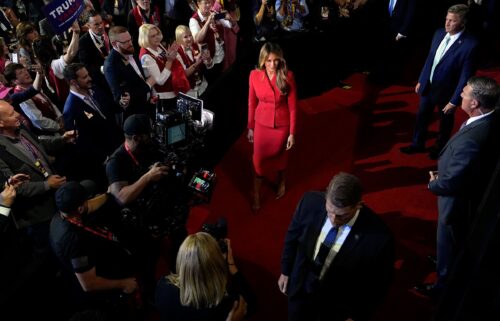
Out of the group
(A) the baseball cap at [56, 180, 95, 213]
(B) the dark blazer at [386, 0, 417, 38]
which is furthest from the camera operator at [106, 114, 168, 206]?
(B) the dark blazer at [386, 0, 417, 38]

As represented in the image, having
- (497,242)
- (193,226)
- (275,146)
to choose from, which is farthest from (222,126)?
(497,242)

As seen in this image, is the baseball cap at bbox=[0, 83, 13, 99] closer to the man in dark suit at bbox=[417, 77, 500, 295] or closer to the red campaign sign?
the red campaign sign

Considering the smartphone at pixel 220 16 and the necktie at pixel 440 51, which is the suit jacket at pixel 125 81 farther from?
the necktie at pixel 440 51

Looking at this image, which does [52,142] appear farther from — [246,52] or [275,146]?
[246,52]

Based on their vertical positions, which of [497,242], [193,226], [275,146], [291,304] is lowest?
[193,226]

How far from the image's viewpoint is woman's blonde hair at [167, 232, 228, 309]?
1954mm

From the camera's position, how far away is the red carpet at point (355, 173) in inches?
139

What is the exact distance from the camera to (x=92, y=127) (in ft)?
12.3

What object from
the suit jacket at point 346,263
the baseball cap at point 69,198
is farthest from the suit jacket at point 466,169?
the baseball cap at point 69,198

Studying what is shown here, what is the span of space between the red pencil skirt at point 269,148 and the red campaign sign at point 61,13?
2338 millimetres

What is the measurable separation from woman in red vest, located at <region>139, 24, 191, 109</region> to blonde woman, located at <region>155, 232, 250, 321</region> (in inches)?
94.3

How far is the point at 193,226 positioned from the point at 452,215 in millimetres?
2435

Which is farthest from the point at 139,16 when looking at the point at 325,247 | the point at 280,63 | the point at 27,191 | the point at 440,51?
the point at 325,247

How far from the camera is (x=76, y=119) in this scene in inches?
145
